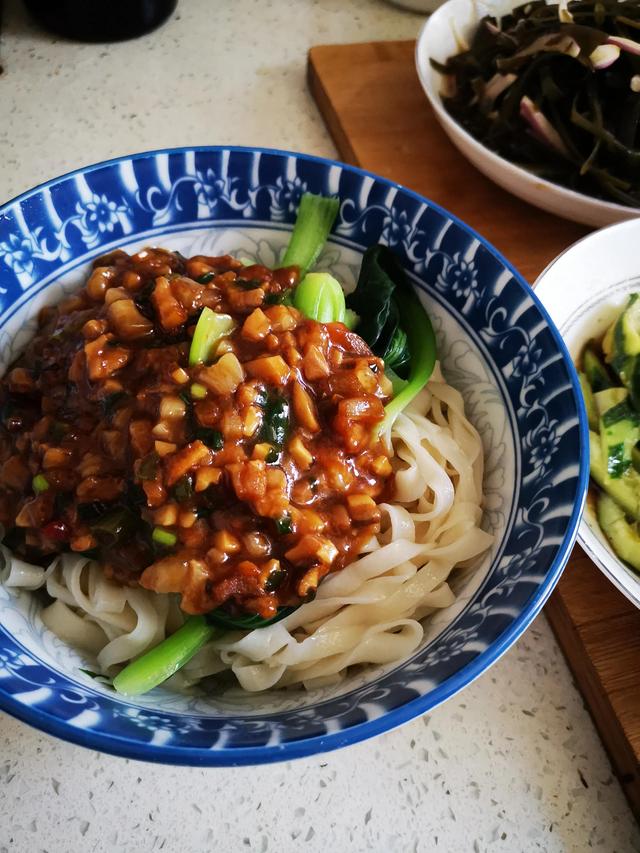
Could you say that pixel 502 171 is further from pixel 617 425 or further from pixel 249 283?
pixel 249 283

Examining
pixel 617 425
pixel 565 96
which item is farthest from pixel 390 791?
pixel 565 96

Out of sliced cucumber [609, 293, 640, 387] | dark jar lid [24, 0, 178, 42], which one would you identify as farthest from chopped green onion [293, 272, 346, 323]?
dark jar lid [24, 0, 178, 42]

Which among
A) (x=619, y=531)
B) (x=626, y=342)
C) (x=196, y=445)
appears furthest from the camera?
(x=626, y=342)

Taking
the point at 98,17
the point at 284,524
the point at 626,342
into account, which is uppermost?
the point at 98,17

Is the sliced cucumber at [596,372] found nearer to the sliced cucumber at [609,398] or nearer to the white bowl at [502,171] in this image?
the sliced cucumber at [609,398]

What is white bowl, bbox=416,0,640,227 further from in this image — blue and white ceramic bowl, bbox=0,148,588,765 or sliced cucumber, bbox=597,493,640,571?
sliced cucumber, bbox=597,493,640,571

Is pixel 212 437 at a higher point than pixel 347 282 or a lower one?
higher
